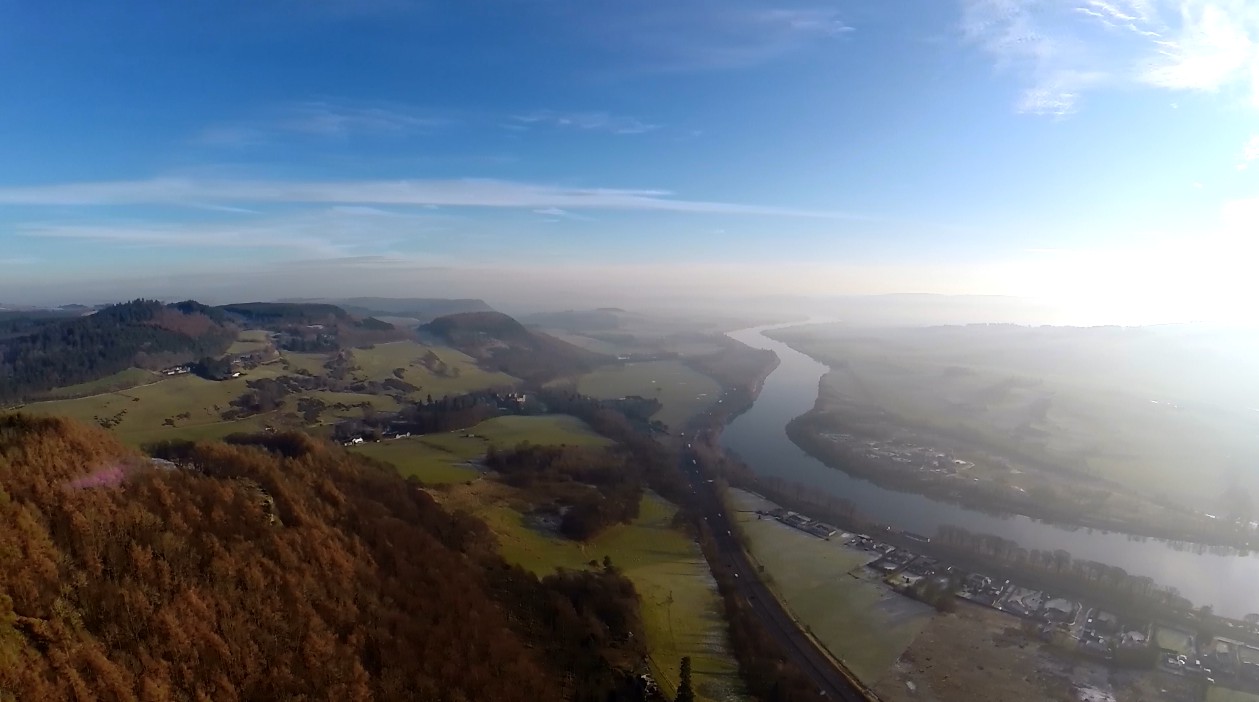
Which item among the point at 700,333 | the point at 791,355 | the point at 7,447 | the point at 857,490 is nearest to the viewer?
the point at 7,447

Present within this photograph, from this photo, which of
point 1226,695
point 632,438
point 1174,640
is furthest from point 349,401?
point 1226,695

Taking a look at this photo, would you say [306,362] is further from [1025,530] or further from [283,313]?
[1025,530]

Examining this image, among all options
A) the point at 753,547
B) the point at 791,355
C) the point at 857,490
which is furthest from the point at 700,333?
the point at 753,547

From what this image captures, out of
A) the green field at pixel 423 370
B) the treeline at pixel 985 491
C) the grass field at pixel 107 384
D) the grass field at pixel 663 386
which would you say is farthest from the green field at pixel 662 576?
the grass field at pixel 107 384

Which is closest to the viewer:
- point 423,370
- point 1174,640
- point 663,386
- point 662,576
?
point 1174,640

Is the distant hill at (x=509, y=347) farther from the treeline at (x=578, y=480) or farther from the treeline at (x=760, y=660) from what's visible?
the treeline at (x=760, y=660)

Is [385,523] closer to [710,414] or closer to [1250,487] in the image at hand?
[710,414]

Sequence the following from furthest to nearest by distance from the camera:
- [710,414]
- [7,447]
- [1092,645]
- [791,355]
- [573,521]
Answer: [791,355], [710,414], [573,521], [1092,645], [7,447]
